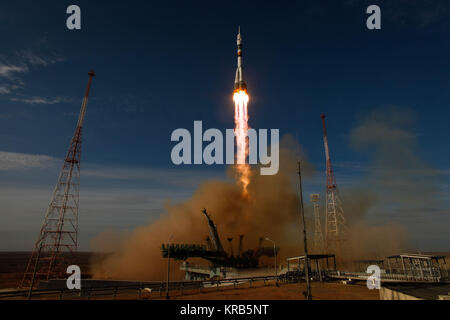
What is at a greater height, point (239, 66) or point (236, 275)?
point (239, 66)

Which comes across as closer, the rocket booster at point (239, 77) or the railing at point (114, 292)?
the railing at point (114, 292)

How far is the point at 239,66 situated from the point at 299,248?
64162 millimetres

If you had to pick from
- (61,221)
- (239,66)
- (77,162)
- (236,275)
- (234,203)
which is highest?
(239,66)

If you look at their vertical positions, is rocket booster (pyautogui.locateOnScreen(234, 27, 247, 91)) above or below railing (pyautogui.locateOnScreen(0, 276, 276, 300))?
above

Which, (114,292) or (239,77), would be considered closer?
(114,292)

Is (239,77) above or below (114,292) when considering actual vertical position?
above

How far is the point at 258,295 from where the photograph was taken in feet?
82.2

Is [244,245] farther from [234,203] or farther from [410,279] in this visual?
[410,279]

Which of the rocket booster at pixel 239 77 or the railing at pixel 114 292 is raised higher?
the rocket booster at pixel 239 77

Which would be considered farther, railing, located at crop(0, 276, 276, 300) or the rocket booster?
the rocket booster

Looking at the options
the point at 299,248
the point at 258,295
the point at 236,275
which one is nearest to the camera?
the point at 258,295
